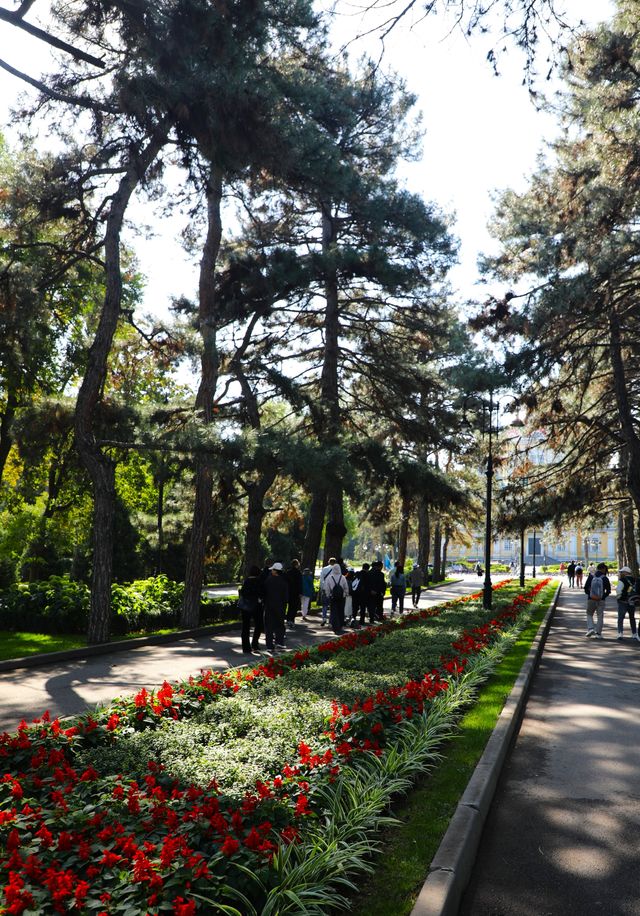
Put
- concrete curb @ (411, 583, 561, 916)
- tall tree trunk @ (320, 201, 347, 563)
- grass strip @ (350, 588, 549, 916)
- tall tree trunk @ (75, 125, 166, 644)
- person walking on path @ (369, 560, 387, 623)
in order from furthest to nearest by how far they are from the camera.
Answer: tall tree trunk @ (320, 201, 347, 563), person walking on path @ (369, 560, 387, 623), tall tree trunk @ (75, 125, 166, 644), grass strip @ (350, 588, 549, 916), concrete curb @ (411, 583, 561, 916)

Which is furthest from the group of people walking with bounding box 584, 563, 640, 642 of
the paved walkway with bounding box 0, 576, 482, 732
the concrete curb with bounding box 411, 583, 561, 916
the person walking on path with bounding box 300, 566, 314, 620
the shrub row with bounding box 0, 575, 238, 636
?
the concrete curb with bounding box 411, 583, 561, 916

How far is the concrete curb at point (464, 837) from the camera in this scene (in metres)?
3.92

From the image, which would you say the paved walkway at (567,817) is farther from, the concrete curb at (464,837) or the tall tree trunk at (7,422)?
the tall tree trunk at (7,422)

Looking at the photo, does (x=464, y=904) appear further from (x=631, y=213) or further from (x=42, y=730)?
(x=631, y=213)

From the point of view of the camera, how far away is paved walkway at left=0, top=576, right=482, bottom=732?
9414 millimetres

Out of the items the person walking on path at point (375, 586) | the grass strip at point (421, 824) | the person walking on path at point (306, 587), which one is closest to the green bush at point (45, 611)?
the person walking on path at point (306, 587)

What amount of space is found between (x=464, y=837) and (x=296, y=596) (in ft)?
49.7

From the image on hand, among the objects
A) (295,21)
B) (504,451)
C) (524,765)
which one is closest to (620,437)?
(504,451)

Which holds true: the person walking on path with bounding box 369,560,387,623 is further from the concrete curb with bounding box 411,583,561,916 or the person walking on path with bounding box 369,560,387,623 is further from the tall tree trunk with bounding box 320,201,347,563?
the concrete curb with bounding box 411,583,561,916

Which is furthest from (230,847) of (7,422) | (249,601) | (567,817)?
(7,422)

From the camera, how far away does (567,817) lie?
567cm

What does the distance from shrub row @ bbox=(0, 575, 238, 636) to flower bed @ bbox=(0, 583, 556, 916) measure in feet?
29.6

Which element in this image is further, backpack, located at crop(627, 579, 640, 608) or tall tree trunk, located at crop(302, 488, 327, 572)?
tall tree trunk, located at crop(302, 488, 327, 572)

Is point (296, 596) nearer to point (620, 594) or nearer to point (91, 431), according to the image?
point (91, 431)
